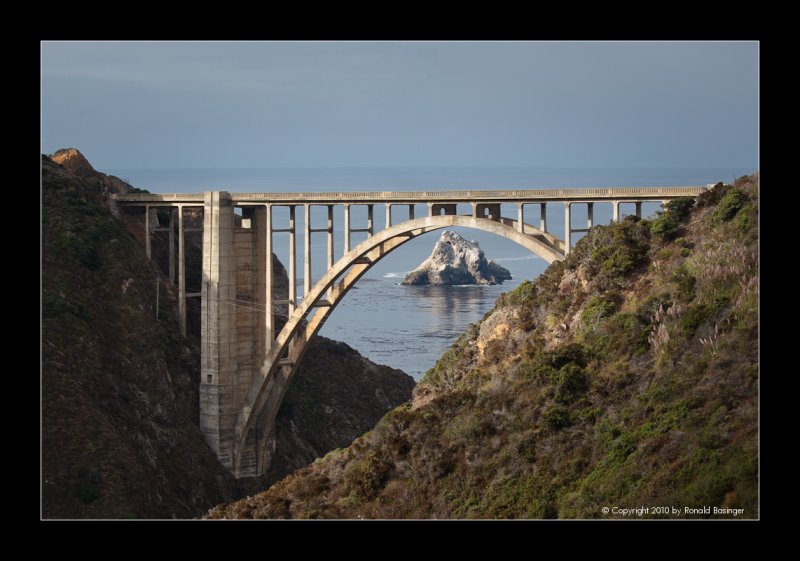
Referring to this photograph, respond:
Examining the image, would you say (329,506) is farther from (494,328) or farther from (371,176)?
(371,176)

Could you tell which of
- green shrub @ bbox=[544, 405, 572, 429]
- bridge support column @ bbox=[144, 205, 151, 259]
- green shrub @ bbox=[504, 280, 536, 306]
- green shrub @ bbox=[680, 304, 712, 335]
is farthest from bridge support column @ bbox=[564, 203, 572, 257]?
bridge support column @ bbox=[144, 205, 151, 259]

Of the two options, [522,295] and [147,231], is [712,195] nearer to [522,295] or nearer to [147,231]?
[522,295]

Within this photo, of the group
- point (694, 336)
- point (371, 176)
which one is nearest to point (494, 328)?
point (694, 336)

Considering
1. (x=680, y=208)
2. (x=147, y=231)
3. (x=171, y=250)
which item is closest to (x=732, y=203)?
(x=680, y=208)

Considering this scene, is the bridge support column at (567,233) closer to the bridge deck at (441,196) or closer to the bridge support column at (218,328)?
the bridge deck at (441,196)

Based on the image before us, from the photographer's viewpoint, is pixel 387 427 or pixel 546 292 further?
pixel 546 292

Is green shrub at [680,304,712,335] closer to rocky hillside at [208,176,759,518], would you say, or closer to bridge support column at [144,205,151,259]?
rocky hillside at [208,176,759,518]

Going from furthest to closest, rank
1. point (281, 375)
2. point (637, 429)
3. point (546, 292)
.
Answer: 1. point (281, 375)
2. point (546, 292)
3. point (637, 429)
